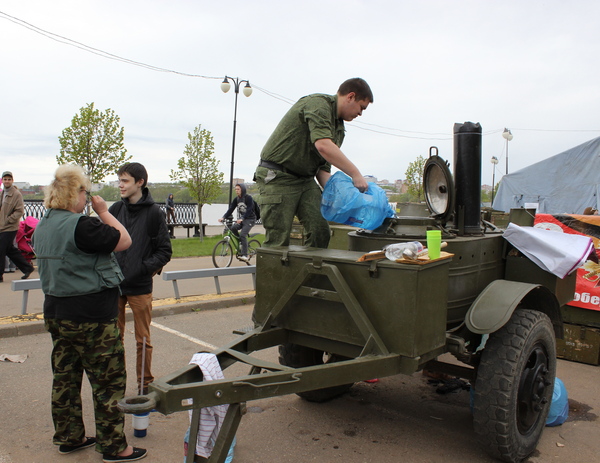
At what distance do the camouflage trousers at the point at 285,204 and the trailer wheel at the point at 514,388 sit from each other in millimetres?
1538

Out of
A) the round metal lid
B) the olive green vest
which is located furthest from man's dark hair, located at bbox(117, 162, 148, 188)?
the round metal lid

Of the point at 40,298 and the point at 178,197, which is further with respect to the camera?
the point at 178,197

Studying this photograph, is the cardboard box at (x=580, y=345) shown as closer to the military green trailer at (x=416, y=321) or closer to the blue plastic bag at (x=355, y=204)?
the military green trailer at (x=416, y=321)

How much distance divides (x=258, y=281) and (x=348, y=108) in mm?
1395

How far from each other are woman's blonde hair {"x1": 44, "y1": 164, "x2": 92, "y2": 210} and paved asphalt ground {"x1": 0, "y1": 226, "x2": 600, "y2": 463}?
158 centimetres

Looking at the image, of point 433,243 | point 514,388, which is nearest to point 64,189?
point 433,243

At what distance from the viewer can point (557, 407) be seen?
12.8 feet

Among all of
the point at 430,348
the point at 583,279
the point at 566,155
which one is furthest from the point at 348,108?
the point at 566,155

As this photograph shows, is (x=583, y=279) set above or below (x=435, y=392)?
above

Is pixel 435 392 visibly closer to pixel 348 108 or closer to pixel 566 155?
pixel 348 108

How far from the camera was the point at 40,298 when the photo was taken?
728cm

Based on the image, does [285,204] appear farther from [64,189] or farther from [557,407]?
[557,407]

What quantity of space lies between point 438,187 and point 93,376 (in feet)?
8.94

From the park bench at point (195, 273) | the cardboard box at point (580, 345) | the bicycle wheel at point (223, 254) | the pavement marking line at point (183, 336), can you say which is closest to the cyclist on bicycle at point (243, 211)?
the bicycle wheel at point (223, 254)
